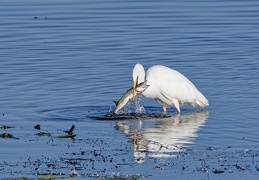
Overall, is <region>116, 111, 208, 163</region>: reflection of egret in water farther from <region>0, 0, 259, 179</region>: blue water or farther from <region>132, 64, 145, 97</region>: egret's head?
<region>132, 64, 145, 97</region>: egret's head

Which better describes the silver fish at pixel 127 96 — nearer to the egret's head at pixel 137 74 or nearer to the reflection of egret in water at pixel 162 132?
the egret's head at pixel 137 74

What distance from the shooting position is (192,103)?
1555cm

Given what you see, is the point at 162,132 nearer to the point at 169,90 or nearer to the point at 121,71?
the point at 169,90

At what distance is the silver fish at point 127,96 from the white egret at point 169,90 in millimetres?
398

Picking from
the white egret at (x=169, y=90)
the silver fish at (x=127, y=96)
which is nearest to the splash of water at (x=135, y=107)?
the white egret at (x=169, y=90)

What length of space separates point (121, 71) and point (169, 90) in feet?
9.25

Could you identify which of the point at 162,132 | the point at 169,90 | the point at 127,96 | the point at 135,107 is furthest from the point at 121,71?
the point at 162,132

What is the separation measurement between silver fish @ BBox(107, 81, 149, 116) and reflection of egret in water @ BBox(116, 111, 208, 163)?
0.29 m

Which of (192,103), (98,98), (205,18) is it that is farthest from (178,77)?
(205,18)

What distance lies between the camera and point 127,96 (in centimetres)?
1452

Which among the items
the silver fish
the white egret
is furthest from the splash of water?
the silver fish

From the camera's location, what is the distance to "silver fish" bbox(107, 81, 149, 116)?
14422 millimetres

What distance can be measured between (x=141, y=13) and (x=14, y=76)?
Answer: 861 centimetres

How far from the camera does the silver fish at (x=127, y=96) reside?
47.3 feet
